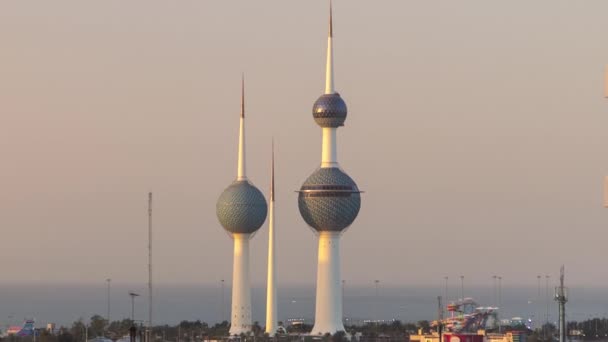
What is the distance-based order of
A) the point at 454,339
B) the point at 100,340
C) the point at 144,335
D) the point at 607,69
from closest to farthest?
the point at 607,69
the point at 454,339
the point at 144,335
the point at 100,340

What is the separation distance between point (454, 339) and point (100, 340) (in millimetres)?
71045

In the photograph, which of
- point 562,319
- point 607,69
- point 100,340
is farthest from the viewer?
point 100,340

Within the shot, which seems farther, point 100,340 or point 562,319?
point 100,340

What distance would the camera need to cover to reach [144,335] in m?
139

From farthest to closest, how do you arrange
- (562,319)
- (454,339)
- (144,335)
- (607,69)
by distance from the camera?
(144,335), (562,319), (454,339), (607,69)

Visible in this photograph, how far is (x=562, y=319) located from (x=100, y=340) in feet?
226

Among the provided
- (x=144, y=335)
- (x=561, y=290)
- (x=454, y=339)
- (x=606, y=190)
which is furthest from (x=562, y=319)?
(x=606, y=190)

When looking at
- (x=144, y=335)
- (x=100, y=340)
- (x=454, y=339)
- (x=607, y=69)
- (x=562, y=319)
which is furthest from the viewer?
(x=100, y=340)

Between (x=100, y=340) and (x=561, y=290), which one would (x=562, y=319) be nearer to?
(x=561, y=290)

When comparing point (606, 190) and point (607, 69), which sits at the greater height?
point (607, 69)

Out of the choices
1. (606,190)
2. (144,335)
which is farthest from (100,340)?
(606,190)

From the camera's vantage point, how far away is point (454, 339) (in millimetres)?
109438

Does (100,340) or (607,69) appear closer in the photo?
(607,69)

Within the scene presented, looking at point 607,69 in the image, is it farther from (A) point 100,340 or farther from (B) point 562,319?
(A) point 100,340
